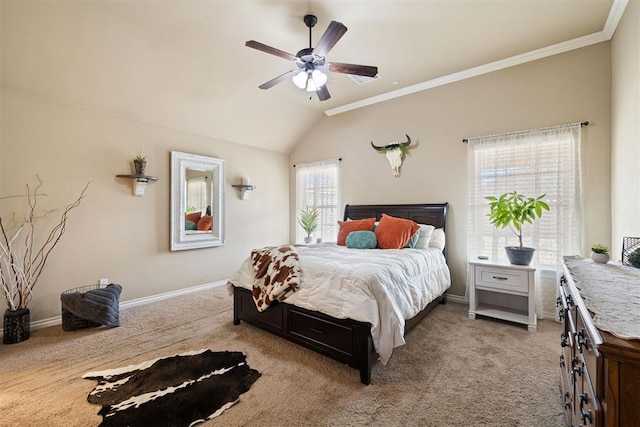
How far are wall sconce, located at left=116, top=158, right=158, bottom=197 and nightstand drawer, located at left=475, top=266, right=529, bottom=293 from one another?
4.39 metres

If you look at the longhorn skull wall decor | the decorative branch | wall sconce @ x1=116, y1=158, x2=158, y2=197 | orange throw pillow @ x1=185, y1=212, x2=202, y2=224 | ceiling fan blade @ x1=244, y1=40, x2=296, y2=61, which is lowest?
the decorative branch

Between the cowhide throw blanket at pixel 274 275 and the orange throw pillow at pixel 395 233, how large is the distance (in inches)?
51.4

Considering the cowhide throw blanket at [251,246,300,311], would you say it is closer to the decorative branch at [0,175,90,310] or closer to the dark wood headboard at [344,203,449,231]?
the dark wood headboard at [344,203,449,231]

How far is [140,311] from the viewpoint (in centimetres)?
345

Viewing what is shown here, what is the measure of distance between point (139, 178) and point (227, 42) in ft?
6.83

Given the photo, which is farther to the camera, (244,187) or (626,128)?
(244,187)

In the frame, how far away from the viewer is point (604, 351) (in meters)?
0.74

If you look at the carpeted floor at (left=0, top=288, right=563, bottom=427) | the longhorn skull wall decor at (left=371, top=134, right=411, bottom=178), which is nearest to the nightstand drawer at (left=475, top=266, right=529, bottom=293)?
the carpeted floor at (left=0, top=288, right=563, bottom=427)

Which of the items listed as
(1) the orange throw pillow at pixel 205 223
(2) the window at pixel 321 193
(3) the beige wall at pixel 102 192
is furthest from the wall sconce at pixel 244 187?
(2) the window at pixel 321 193

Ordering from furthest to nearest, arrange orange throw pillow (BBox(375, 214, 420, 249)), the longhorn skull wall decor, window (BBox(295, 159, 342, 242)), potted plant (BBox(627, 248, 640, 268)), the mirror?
1. window (BBox(295, 159, 342, 242))
2. the longhorn skull wall decor
3. the mirror
4. orange throw pillow (BBox(375, 214, 420, 249))
5. potted plant (BBox(627, 248, 640, 268))

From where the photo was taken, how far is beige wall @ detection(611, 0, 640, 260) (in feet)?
7.10

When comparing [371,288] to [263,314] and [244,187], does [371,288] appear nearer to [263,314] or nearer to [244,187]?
[263,314]

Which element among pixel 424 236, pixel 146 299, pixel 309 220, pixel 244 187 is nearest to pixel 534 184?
pixel 424 236

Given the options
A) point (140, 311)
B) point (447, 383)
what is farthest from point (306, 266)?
point (140, 311)
